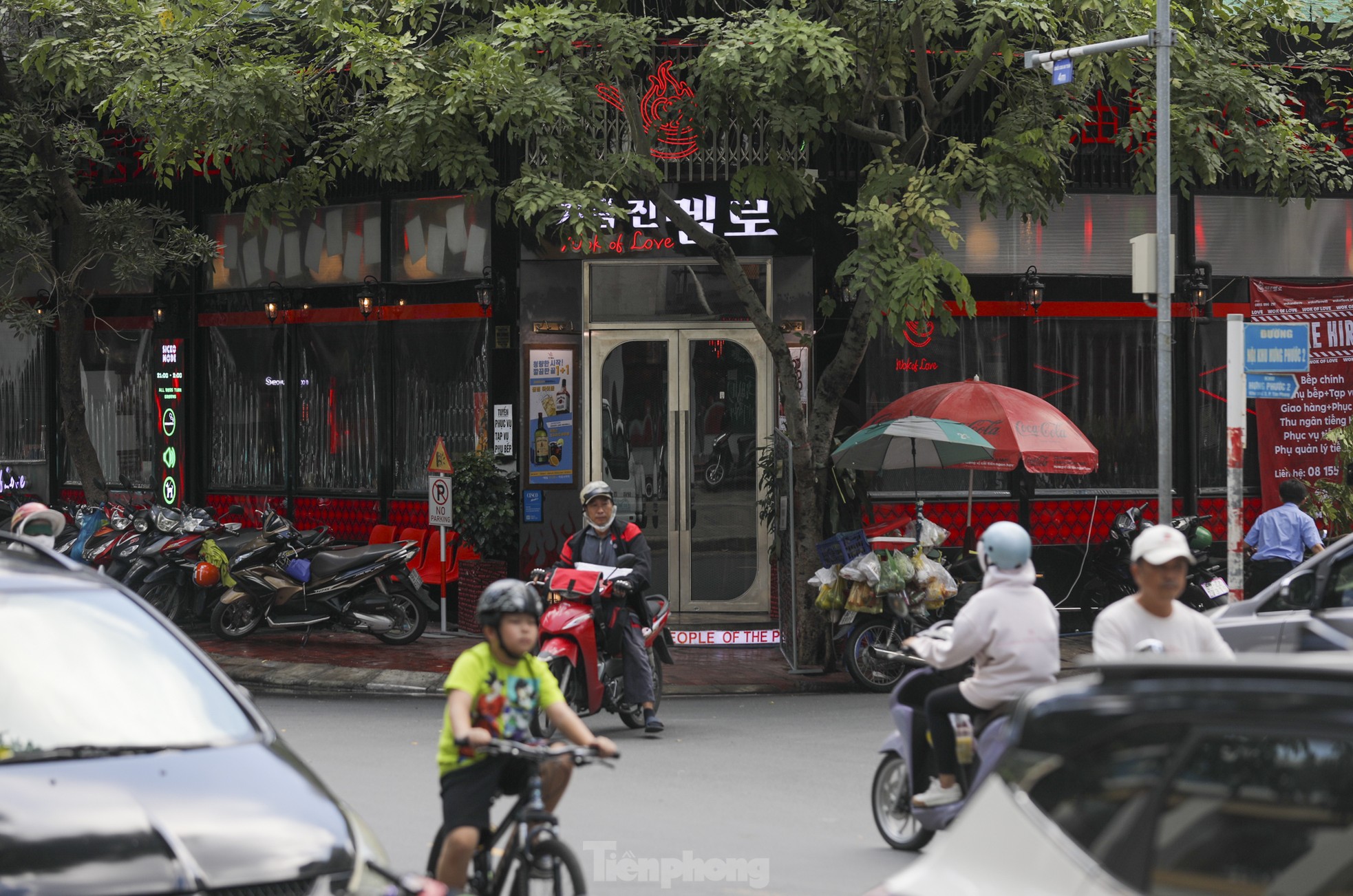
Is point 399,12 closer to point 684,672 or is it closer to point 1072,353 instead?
point 684,672

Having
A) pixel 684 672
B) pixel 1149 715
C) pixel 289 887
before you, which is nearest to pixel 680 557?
pixel 684 672

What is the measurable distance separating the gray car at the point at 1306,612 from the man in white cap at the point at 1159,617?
97.0 inches

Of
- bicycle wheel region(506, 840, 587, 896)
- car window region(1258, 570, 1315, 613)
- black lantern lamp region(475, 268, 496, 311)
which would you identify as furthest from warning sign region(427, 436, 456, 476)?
bicycle wheel region(506, 840, 587, 896)

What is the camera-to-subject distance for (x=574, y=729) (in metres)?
5.36

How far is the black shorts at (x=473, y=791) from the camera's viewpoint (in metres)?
5.34

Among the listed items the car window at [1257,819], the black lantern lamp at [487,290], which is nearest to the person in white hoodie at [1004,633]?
the car window at [1257,819]

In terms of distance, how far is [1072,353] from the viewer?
16.6 metres

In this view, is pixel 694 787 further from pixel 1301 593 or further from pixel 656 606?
pixel 1301 593

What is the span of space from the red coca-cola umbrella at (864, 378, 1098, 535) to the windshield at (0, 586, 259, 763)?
8775 mm

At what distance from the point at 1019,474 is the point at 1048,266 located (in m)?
2.36

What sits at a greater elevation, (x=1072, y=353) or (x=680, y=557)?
(x=1072, y=353)

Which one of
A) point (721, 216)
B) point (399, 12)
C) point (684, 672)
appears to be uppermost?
point (399, 12)

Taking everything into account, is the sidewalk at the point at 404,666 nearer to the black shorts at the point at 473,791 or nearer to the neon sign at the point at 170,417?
the neon sign at the point at 170,417

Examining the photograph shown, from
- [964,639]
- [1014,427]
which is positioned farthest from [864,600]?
[964,639]
